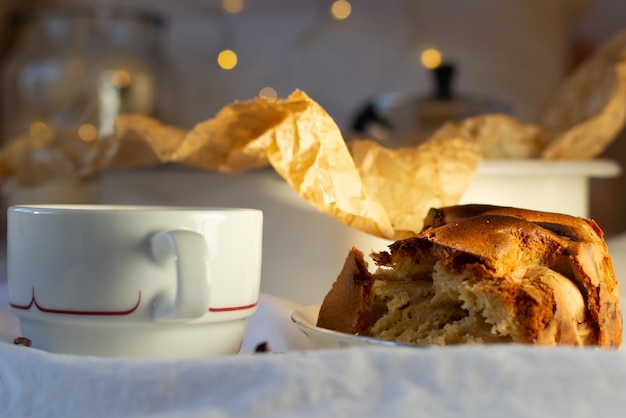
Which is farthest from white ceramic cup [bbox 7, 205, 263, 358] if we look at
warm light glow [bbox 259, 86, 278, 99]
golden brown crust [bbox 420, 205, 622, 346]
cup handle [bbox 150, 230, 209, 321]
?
warm light glow [bbox 259, 86, 278, 99]

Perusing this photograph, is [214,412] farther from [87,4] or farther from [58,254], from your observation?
[87,4]

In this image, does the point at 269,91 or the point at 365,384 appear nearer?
the point at 365,384

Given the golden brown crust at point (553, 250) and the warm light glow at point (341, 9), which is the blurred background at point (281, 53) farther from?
the golden brown crust at point (553, 250)

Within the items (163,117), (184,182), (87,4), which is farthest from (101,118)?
(184,182)

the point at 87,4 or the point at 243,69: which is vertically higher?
the point at 87,4

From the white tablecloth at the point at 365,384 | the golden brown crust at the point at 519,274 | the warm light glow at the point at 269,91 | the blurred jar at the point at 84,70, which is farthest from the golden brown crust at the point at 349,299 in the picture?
the warm light glow at the point at 269,91

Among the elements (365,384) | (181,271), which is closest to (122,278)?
(181,271)

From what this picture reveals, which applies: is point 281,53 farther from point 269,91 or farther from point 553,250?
point 553,250
